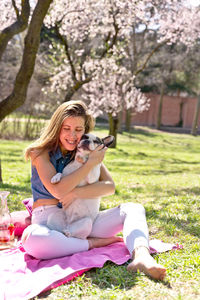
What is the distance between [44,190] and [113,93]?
41.2ft

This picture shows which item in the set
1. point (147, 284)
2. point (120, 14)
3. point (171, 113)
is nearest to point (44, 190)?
point (147, 284)

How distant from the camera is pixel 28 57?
584 cm

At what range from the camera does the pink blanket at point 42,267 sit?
2.37 meters

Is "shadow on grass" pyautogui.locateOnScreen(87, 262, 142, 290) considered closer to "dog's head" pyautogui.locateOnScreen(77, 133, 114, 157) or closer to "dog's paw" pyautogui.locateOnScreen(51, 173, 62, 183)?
"dog's paw" pyautogui.locateOnScreen(51, 173, 62, 183)

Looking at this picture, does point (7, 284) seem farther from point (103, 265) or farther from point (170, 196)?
point (170, 196)

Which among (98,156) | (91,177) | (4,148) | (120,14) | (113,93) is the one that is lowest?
(4,148)

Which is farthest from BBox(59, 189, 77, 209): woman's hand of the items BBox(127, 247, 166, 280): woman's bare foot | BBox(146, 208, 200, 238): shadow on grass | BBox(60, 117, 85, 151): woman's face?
BBox(146, 208, 200, 238): shadow on grass

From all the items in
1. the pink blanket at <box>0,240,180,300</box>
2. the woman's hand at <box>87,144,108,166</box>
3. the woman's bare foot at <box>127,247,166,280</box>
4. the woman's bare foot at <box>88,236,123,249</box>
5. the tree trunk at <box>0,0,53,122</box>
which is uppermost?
the tree trunk at <box>0,0,53,122</box>

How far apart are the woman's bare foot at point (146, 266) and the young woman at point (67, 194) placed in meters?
0.08

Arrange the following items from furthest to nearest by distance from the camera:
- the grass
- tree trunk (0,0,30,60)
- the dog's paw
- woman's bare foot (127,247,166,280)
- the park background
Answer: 1. tree trunk (0,0,30,60)
2. the dog's paw
3. the park background
4. woman's bare foot (127,247,166,280)
5. the grass

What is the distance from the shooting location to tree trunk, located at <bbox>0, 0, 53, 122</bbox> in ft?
18.9

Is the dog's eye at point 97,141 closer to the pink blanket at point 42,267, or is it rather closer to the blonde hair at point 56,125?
the blonde hair at point 56,125

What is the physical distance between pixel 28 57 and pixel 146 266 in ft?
14.3

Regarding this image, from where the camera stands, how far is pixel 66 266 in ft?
8.66
